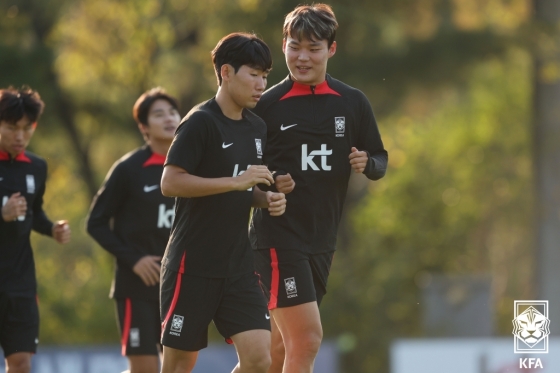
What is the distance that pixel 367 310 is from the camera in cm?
2111

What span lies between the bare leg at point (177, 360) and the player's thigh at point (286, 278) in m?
0.71

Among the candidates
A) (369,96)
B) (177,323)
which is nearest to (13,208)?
(177,323)

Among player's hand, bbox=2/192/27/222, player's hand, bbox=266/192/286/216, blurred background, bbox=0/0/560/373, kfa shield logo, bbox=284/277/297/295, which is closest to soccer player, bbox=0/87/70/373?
player's hand, bbox=2/192/27/222

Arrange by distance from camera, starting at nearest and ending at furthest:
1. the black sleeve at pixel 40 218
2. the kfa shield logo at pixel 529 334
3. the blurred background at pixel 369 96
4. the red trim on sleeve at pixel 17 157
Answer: the red trim on sleeve at pixel 17 157 < the black sleeve at pixel 40 218 < the kfa shield logo at pixel 529 334 < the blurred background at pixel 369 96

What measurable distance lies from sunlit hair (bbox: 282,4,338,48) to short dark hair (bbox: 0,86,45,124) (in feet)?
6.72

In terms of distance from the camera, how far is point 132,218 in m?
8.04

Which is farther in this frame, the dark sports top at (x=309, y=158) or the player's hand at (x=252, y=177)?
the dark sports top at (x=309, y=158)

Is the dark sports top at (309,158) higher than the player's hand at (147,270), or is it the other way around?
the dark sports top at (309,158)

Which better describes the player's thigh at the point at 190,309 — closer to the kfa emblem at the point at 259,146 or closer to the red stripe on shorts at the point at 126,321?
the kfa emblem at the point at 259,146

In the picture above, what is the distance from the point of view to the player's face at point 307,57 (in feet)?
21.1

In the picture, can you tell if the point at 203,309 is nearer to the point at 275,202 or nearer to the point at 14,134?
the point at 275,202

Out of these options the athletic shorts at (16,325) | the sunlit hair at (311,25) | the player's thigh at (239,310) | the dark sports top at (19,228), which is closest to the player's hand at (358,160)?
the sunlit hair at (311,25)

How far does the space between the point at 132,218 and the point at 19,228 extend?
0.95 metres

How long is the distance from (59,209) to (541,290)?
1452 centimetres
